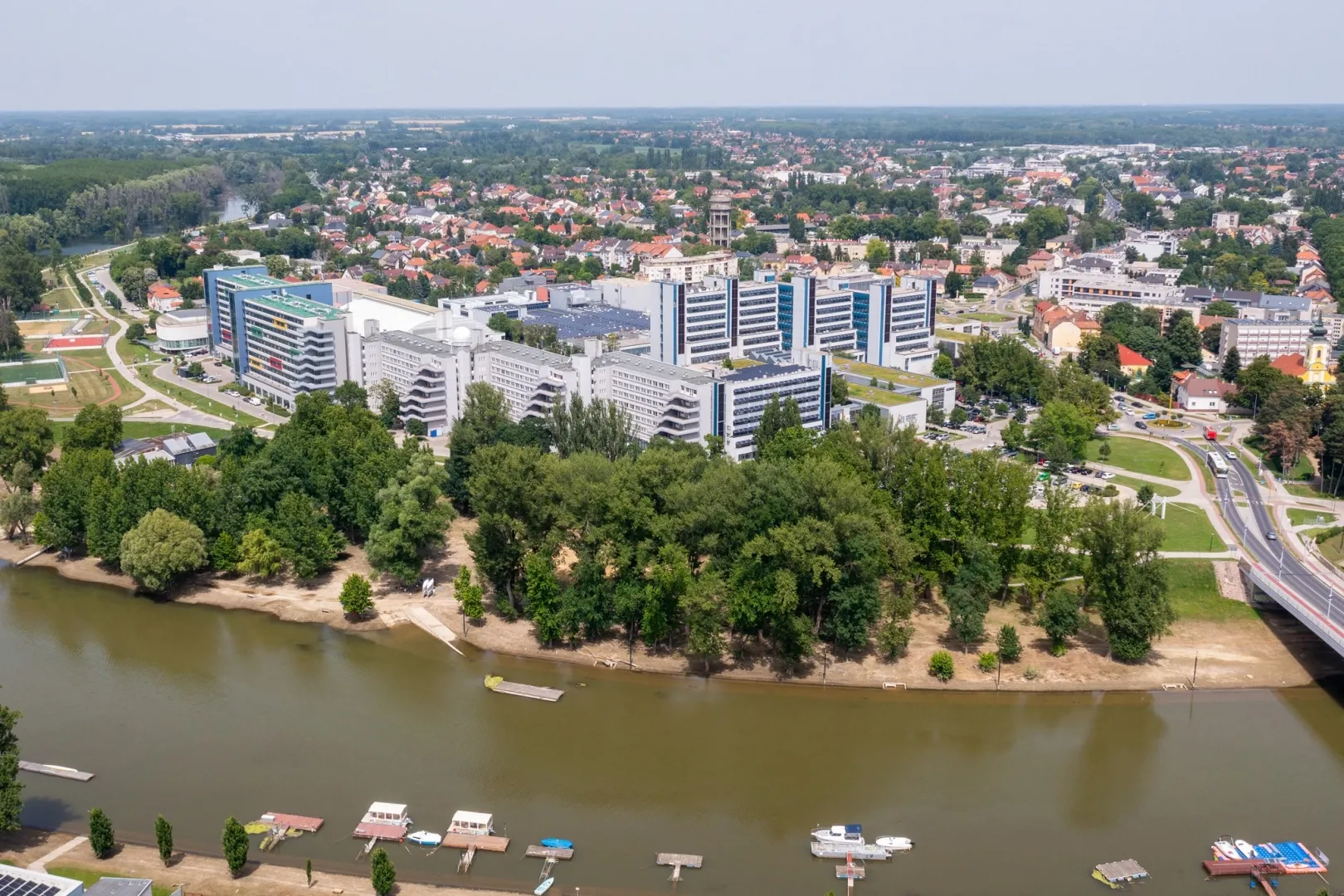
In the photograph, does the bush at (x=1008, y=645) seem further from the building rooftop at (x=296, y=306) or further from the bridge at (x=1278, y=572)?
the building rooftop at (x=296, y=306)

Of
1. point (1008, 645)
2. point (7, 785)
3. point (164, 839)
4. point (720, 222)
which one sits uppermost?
point (720, 222)

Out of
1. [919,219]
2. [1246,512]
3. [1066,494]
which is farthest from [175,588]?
[919,219]

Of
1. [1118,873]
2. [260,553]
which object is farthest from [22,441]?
[1118,873]

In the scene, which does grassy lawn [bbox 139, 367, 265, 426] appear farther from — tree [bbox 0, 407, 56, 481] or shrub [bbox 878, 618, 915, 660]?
shrub [bbox 878, 618, 915, 660]

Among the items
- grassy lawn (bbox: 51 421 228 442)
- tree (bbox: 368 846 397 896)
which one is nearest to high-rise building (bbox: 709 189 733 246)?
grassy lawn (bbox: 51 421 228 442)

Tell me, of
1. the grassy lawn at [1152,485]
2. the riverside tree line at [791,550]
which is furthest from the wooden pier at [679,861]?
the grassy lawn at [1152,485]

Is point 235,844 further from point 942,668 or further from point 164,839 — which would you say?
point 942,668

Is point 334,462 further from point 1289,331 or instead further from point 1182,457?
point 1289,331
